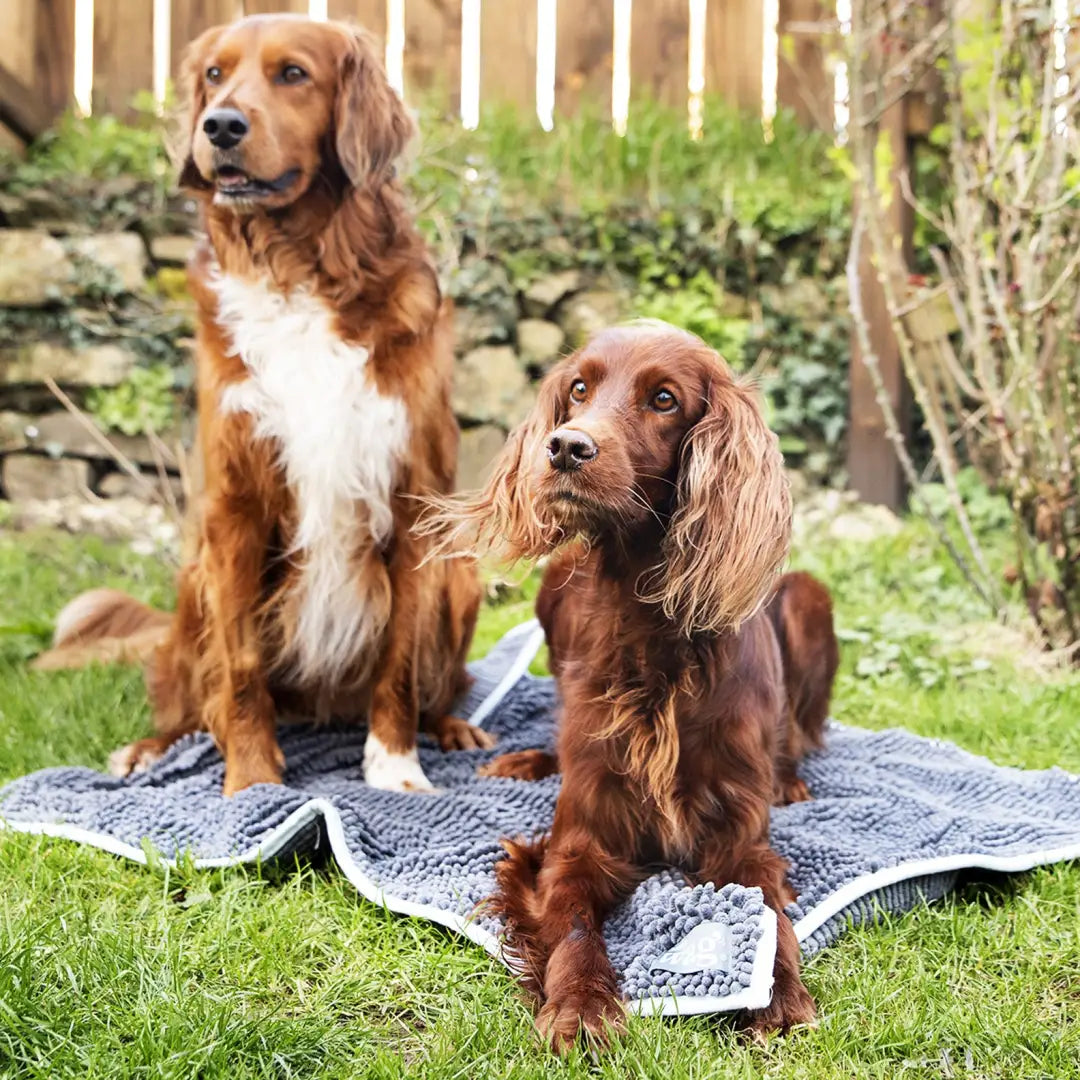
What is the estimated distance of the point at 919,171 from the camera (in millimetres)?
5625

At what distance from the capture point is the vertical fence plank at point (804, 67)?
20.0ft

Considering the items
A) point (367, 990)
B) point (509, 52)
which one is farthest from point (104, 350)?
point (367, 990)

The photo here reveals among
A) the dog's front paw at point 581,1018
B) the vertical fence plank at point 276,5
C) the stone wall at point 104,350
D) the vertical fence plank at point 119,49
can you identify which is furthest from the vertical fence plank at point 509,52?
the dog's front paw at point 581,1018

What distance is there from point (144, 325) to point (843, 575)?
3144 millimetres

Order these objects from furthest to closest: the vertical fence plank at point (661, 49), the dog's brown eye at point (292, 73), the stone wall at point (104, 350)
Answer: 1. the vertical fence plank at point (661, 49)
2. the stone wall at point (104, 350)
3. the dog's brown eye at point (292, 73)

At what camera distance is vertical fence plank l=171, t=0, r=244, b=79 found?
5.84 m

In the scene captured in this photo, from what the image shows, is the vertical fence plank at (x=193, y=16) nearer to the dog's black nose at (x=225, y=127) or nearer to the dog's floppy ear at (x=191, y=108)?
the dog's floppy ear at (x=191, y=108)

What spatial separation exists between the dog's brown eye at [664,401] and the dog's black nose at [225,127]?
3.63 feet

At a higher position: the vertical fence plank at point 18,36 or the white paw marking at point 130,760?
the vertical fence plank at point 18,36

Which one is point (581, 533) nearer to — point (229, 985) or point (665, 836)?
point (665, 836)

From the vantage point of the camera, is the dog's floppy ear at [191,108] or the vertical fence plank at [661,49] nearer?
the dog's floppy ear at [191,108]

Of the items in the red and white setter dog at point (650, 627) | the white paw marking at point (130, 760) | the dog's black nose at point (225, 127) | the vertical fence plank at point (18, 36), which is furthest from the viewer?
the vertical fence plank at point (18, 36)

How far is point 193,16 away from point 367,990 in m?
5.15

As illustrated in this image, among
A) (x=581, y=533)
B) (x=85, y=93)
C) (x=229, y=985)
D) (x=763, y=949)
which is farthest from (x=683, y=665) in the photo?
(x=85, y=93)
